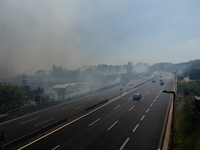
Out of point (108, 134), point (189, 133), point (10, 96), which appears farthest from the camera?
point (10, 96)

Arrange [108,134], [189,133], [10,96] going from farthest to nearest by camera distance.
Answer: [10,96] → [108,134] → [189,133]

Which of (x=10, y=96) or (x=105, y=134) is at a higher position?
(x=10, y=96)

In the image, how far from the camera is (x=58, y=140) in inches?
511

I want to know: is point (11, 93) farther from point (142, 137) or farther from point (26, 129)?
point (142, 137)

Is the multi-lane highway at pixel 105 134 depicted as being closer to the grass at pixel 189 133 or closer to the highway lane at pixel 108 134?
the highway lane at pixel 108 134

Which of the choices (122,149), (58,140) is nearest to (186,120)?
(122,149)

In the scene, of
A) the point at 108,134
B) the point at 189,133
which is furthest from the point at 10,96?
the point at 189,133

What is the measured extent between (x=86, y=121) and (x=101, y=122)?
7.46 feet

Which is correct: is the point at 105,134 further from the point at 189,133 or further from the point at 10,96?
the point at 10,96

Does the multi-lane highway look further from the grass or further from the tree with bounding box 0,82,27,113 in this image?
the tree with bounding box 0,82,27,113

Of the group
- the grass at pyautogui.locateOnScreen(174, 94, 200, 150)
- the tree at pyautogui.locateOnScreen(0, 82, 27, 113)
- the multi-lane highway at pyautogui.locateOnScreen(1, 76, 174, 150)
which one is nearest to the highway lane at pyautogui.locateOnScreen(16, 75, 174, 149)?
the multi-lane highway at pyautogui.locateOnScreen(1, 76, 174, 150)

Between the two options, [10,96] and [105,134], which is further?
[10,96]

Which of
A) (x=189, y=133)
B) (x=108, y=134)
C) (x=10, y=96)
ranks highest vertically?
(x=10, y=96)

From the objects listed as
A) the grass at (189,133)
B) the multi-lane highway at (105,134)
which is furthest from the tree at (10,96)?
the grass at (189,133)
